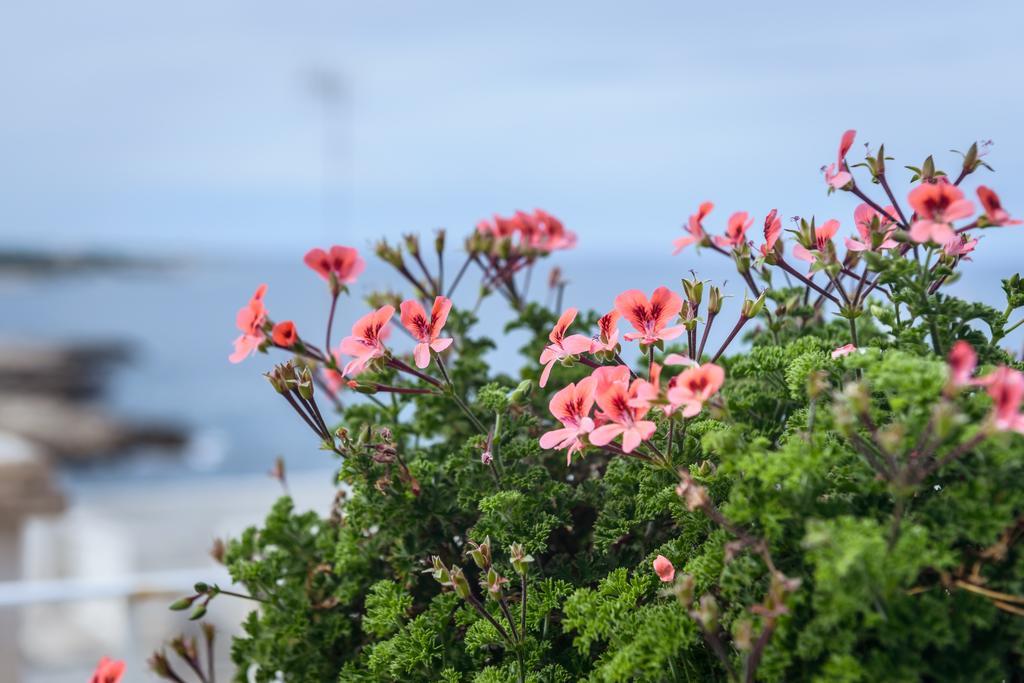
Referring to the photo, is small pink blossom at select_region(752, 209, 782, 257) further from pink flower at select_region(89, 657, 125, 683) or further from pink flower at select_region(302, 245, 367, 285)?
pink flower at select_region(89, 657, 125, 683)

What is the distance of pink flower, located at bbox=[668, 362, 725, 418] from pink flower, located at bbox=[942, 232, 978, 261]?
0.26 m

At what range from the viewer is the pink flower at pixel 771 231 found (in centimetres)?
72

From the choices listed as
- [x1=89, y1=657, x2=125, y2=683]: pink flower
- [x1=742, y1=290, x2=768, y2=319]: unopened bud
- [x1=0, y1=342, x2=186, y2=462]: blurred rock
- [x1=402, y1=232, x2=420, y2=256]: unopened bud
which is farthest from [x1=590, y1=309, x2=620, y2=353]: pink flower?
[x1=0, y1=342, x2=186, y2=462]: blurred rock

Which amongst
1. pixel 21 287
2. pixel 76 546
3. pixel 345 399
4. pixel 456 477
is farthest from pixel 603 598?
pixel 21 287

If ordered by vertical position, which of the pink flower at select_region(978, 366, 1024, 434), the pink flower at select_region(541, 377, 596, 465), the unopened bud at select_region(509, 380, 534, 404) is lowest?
the pink flower at select_region(978, 366, 1024, 434)

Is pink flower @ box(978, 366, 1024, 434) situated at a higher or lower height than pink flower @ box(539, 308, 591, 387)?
lower

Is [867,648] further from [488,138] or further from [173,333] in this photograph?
[173,333]

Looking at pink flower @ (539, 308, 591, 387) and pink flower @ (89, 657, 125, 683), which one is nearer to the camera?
pink flower @ (539, 308, 591, 387)

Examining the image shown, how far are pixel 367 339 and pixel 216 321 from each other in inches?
2242

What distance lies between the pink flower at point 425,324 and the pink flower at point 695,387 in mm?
206

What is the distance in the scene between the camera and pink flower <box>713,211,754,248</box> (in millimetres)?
788

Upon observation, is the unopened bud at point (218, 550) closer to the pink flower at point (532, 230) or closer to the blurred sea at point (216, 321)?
the blurred sea at point (216, 321)

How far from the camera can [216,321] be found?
54.9 metres

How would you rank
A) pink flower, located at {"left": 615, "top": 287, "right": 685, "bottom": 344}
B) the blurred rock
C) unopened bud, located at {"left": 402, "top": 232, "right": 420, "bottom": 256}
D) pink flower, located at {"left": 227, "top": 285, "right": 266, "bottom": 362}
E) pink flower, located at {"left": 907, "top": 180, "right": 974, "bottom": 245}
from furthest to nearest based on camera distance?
1. the blurred rock
2. unopened bud, located at {"left": 402, "top": 232, "right": 420, "bottom": 256}
3. pink flower, located at {"left": 227, "top": 285, "right": 266, "bottom": 362}
4. pink flower, located at {"left": 615, "top": 287, "right": 685, "bottom": 344}
5. pink flower, located at {"left": 907, "top": 180, "right": 974, "bottom": 245}
